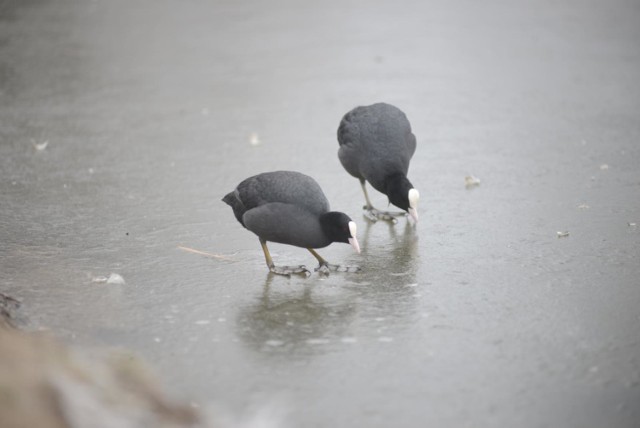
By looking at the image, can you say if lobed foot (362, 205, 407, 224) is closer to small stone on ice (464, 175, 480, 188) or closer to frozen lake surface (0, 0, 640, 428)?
frozen lake surface (0, 0, 640, 428)

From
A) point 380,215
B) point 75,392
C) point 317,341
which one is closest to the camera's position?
point 75,392

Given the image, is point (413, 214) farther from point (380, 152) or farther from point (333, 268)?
point (333, 268)

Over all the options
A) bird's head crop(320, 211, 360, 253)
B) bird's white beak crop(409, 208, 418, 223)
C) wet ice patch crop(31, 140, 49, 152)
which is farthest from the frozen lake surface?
bird's head crop(320, 211, 360, 253)

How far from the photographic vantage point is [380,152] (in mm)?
6098

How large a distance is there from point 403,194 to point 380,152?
436 millimetres

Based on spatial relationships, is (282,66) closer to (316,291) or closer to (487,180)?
(487,180)

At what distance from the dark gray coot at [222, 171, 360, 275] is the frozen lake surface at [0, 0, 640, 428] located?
0.22 metres

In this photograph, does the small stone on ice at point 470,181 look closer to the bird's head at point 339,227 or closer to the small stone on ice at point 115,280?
the bird's head at point 339,227

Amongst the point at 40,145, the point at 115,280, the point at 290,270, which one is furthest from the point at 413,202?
the point at 40,145

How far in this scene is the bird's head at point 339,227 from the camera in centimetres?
498

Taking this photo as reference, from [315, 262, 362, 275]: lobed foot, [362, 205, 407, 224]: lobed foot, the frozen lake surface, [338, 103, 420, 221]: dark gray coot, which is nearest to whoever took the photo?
the frozen lake surface

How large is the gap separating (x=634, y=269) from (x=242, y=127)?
426cm

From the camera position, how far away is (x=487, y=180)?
6.73m

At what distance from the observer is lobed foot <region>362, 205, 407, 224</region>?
20.4 ft
